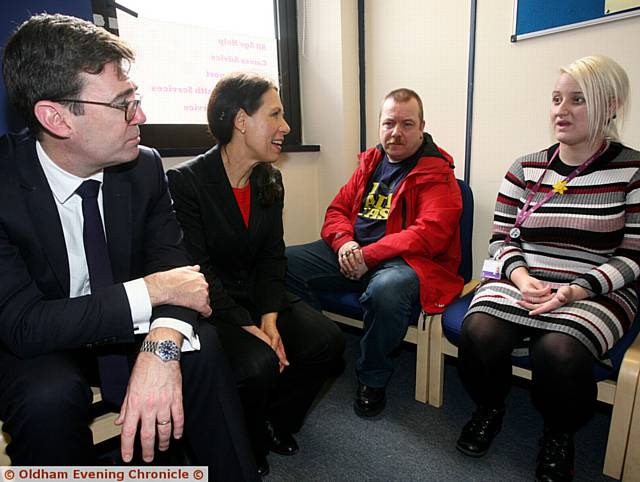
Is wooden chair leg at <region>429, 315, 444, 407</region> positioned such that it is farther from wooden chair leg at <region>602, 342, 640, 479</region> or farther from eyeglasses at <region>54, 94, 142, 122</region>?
eyeglasses at <region>54, 94, 142, 122</region>

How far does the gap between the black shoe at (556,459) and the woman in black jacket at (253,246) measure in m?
0.71

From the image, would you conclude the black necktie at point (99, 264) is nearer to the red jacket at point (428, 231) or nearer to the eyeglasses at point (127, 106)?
the eyeglasses at point (127, 106)

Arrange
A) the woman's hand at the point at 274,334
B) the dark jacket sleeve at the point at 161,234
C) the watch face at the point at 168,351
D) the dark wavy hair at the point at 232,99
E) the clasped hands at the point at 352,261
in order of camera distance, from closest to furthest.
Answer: the watch face at the point at 168,351 → the dark jacket sleeve at the point at 161,234 → the woman's hand at the point at 274,334 → the dark wavy hair at the point at 232,99 → the clasped hands at the point at 352,261

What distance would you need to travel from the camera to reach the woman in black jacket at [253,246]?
1446 millimetres

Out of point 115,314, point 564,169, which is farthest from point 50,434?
point 564,169

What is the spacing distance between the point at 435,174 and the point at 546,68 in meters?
0.65

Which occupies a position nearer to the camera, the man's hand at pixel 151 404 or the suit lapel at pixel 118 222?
the man's hand at pixel 151 404

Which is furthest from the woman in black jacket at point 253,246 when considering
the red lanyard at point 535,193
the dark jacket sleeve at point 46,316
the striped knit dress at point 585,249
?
the red lanyard at point 535,193

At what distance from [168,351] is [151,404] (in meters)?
0.11

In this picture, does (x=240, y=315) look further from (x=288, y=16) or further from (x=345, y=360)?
(x=288, y=16)

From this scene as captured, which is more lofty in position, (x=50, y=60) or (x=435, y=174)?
(x=50, y=60)

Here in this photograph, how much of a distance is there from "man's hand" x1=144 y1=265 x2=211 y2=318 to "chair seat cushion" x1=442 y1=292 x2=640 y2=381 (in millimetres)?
910

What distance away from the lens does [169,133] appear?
211cm

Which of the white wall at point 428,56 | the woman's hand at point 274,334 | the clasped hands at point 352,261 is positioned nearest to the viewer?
the woman's hand at point 274,334
